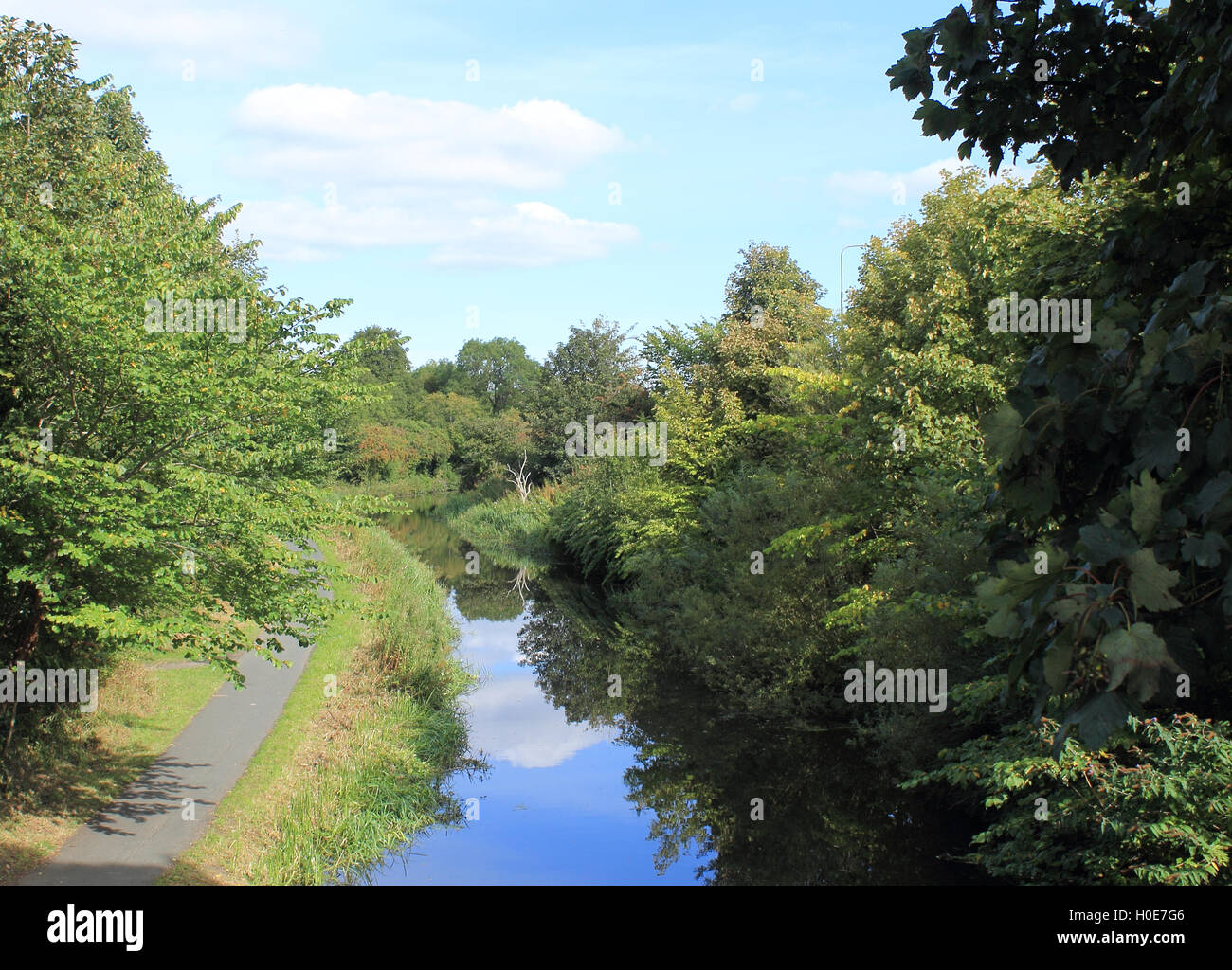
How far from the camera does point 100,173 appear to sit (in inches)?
549

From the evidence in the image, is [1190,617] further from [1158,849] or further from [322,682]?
[322,682]

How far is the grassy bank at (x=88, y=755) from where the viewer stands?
33.1ft

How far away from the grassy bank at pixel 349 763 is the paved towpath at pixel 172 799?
9.1 inches

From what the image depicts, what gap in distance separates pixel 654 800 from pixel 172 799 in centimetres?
717

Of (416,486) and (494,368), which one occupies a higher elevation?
(494,368)

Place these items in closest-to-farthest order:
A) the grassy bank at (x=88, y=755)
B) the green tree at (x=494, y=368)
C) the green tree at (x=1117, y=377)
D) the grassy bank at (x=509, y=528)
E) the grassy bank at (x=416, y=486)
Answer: the green tree at (x=1117, y=377) < the grassy bank at (x=88, y=755) < the grassy bank at (x=509, y=528) < the grassy bank at (x=416, y=486) < the green tree at (x=494, y=368)

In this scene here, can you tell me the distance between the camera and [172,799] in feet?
38.4

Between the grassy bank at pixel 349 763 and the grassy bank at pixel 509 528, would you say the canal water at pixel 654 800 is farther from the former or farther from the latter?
the grassy bank at pixel 509 528

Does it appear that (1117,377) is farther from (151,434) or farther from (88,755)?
(88,755)

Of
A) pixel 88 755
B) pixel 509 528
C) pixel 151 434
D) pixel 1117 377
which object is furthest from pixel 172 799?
pixel 509 528

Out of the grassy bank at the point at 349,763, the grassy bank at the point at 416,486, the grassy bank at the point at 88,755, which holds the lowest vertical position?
the grassy bank at the point at 349,763

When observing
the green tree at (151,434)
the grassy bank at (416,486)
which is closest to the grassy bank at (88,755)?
the green tree at (151,434)
